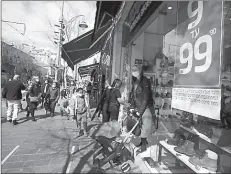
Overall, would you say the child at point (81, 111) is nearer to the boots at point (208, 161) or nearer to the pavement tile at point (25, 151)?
the pavement tile at point (25, 151)

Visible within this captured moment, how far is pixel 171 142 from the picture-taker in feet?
7.46

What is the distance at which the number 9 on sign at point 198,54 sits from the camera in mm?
1616

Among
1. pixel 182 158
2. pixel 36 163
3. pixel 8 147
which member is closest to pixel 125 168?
pixel 182 158

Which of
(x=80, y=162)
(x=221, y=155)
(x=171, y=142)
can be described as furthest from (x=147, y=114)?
(x=80, y=162)

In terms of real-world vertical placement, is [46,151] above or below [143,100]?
below

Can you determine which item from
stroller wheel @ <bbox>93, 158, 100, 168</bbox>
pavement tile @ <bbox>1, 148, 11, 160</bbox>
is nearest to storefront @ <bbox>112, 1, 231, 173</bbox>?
stroller wheel @ <bbox>93, 158, 100, 168</bbox>

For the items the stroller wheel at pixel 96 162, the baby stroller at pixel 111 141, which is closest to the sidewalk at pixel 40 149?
the stroller wheel at pixel 96 162

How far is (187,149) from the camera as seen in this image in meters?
1.95

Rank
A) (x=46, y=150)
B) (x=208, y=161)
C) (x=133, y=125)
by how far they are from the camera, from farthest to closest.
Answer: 1. (x=46, y=150)
2. (x=133, y=125)
3. (x=208, y=161)

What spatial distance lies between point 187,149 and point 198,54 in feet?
4.30

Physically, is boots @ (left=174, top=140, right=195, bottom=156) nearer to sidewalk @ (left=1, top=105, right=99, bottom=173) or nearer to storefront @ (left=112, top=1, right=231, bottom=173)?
storefront @ (left=112, top=1, right=231, bottom=173)

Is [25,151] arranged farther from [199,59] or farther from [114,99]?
[199,59]

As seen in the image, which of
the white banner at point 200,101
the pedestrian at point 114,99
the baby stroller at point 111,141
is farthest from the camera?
the pedestrian at point 114,99

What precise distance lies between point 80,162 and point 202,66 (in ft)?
8.19
